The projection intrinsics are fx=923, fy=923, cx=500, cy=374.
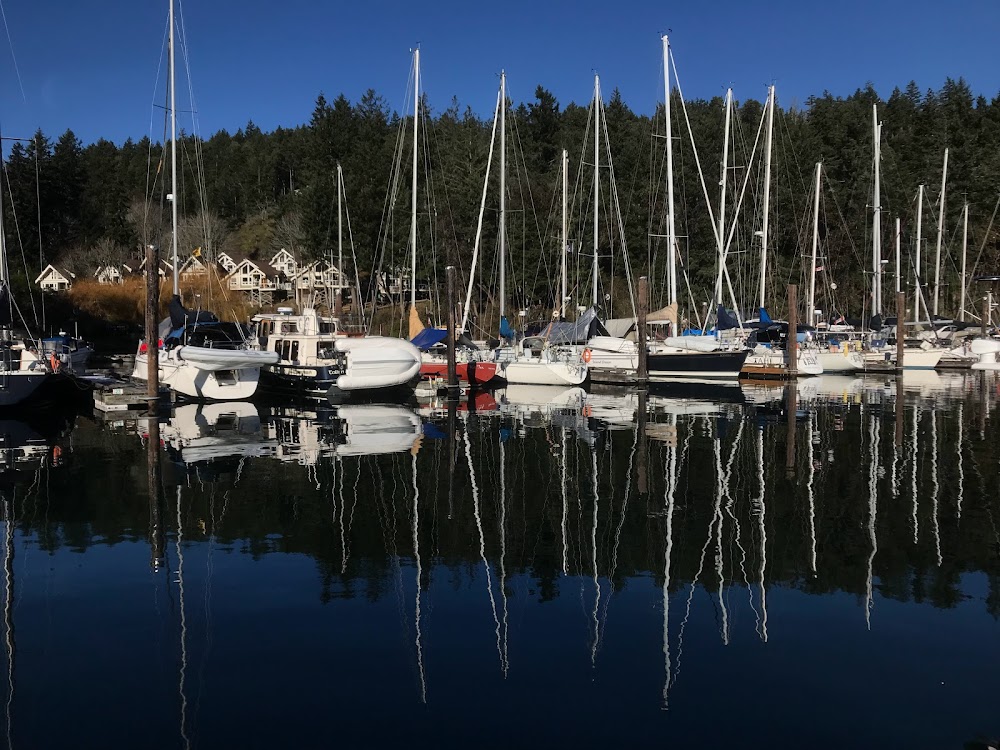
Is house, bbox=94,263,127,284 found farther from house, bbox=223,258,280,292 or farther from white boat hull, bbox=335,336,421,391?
white boat hull, bbox=335,336,421,391

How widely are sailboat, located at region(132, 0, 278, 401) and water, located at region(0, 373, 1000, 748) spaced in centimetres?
1069

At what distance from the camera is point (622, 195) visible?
7338cm

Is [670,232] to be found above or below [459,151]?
below

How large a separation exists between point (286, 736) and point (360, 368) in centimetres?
2764

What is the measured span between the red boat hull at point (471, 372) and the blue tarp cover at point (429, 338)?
3.55 ft

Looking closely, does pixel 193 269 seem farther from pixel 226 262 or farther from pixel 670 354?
pixel 670 354

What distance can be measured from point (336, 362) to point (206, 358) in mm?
5024

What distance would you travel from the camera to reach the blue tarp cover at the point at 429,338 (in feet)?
140

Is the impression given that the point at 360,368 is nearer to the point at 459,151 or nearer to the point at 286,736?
the point at 286,736

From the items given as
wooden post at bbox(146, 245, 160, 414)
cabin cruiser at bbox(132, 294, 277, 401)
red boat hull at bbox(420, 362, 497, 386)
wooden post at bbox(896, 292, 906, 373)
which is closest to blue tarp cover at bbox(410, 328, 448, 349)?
red boat hull at bbox(420, 362, 497, 386)

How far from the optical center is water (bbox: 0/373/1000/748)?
8.20 metres

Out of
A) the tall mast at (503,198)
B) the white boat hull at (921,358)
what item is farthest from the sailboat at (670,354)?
the white boat hull at (921,358)

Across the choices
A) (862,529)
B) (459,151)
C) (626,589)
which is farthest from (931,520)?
(459,151)

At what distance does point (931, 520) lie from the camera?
15.3m
